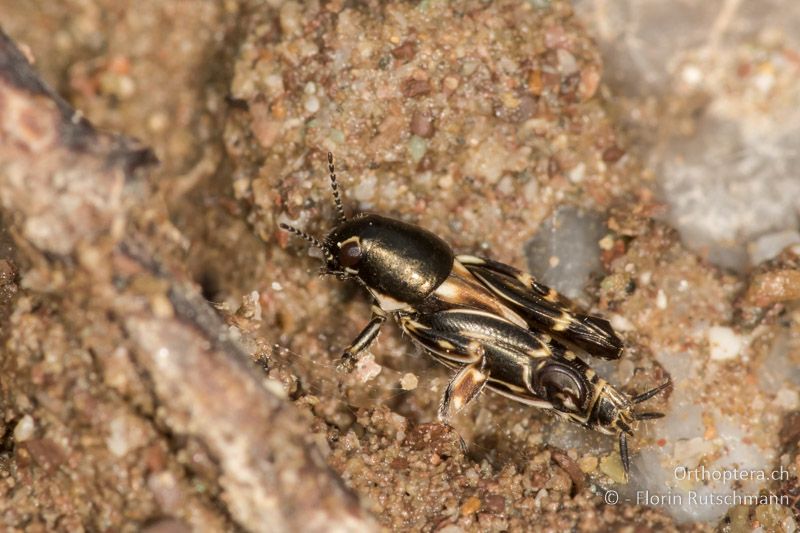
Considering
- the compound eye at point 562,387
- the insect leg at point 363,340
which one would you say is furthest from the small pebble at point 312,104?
the compound eye at point 562,387

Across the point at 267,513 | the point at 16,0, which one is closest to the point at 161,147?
the point at 16,0

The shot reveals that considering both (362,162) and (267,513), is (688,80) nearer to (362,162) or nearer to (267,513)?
(362,162)

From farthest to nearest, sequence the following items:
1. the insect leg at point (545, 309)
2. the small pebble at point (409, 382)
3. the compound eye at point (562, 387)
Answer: the small pebble at point (409, 382) < the insect leg at point (545, 309) < the compound eye at point (562, 387)

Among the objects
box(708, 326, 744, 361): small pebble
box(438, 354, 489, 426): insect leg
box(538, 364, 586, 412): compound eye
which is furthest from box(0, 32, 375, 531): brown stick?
Answer: box(708, 326, 744, 361): small pebble

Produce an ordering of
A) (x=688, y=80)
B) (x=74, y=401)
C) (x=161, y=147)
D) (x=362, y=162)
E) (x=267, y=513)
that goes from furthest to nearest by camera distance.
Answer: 1. (x=161, y=147)
2. (x=688, y=80)
3. (x=362, y=162)
4. (x=74, y=401)
5. (x=267, y=513)

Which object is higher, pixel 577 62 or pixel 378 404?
pixel 577 62

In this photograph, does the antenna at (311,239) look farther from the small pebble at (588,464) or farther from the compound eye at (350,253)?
the small pebble at (588,464)

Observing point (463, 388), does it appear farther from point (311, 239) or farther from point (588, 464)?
point (311, 239)

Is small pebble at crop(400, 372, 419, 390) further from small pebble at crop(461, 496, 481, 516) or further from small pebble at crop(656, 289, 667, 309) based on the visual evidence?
small pebble at crop(656, 289, 667, 309)
